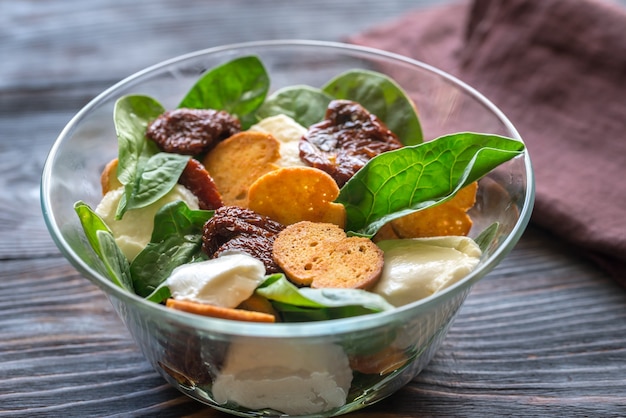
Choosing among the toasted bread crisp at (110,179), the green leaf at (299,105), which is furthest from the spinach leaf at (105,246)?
the green leaf at (299,105)

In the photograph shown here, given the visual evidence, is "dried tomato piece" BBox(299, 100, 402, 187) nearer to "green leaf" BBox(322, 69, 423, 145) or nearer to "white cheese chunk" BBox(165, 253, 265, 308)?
"green leaf" BBox(322, 69, 423, 145)

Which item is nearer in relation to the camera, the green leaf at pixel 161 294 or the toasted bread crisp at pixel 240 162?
the green leaf at pixel 161 294

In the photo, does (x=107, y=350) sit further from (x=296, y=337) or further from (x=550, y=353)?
(x=550, y=353)

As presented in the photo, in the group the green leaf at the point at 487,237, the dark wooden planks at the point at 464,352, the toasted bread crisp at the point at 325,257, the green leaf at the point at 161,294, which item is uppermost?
the toasted bread crisp at the point at 325,257

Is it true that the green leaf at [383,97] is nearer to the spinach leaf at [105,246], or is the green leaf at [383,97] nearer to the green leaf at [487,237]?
the green leaf at [487,237]

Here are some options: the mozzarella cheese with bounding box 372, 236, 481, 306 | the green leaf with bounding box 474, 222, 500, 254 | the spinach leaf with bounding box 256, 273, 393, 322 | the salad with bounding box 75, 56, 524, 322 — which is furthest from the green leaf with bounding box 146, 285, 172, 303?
the green leaf with bounding box 474, 222, 500, 254

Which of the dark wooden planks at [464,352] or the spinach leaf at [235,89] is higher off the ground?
the spinach leaf at [235,89]

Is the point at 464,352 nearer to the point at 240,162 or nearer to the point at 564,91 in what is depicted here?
the point at 240,162
